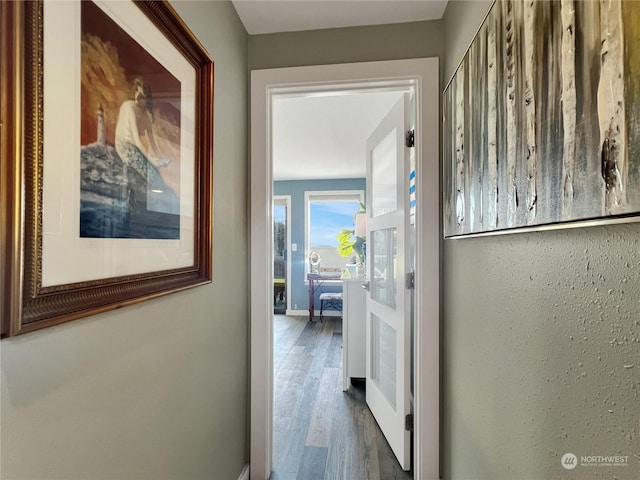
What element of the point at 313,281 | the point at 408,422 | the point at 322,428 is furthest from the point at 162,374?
the point at 313,281

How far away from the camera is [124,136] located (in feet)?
2.52

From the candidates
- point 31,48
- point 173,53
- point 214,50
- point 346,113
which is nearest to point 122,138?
point 31,48

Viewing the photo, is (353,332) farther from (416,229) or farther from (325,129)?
(325,129)

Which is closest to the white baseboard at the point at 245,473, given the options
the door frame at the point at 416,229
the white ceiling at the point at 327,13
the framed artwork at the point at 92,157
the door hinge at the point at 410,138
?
the door frame at the point at 416,229

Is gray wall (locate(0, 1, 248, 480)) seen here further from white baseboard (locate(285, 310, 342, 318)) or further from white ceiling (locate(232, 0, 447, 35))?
white baseboard (locate(285, 310, 342, 318))

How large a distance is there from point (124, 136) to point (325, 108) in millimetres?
2164

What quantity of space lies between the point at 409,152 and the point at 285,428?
1.96 m

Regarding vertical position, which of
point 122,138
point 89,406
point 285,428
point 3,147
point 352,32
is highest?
point 352,32

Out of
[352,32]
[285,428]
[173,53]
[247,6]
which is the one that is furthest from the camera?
[285,428]

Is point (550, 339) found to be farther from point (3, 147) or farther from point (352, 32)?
point (352, 32)

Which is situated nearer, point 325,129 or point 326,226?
point 325,129

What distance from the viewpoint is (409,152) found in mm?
1824

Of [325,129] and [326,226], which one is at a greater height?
[325,129]

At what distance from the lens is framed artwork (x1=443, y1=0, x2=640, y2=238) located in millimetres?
474
